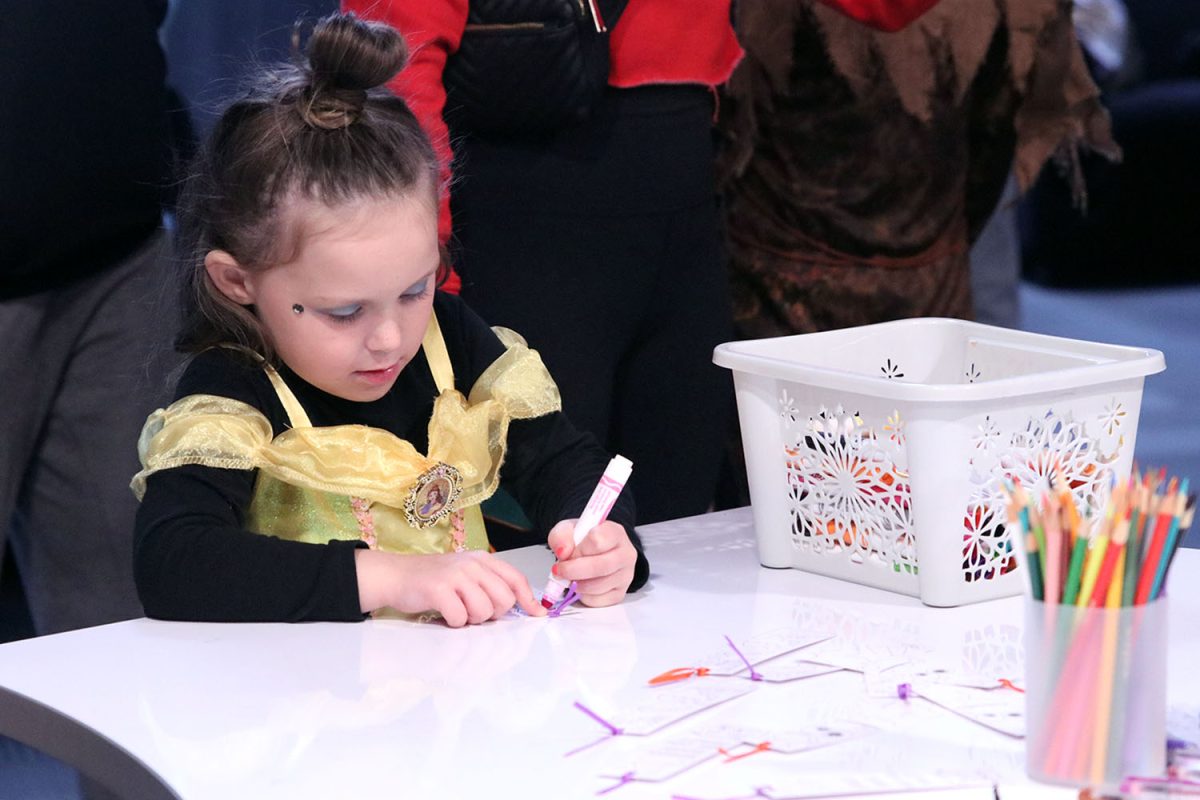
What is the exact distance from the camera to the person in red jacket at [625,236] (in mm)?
1597

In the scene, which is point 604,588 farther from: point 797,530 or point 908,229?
point 908,229

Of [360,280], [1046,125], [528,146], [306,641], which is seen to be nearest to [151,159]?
[528,146]

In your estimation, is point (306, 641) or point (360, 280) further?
point (360, 280)

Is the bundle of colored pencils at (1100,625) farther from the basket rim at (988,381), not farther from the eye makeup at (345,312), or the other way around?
the eye makeup at (345,312)

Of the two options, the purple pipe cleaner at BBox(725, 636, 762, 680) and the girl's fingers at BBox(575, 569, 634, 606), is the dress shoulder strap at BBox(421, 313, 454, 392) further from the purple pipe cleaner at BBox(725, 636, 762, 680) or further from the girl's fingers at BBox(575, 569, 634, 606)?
the purple pipe cleaner at BBox(725, 636, 762, 680)

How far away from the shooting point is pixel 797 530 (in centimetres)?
124

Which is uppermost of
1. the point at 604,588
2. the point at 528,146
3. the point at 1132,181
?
the point at 528,146

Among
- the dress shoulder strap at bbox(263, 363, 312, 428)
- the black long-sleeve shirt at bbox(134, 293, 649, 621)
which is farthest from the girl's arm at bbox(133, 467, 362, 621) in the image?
the dress shoulder strap at bbox(263, 363, 312, 428)

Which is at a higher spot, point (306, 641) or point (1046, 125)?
point (1046, 125)

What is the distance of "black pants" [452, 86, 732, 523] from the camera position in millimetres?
1600

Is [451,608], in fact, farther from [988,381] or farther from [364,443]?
[988,381]

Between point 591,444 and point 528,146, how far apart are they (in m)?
0.37

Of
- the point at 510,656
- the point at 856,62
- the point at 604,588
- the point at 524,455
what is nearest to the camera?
the point at 510,656

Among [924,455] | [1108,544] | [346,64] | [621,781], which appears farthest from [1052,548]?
[346,64]
